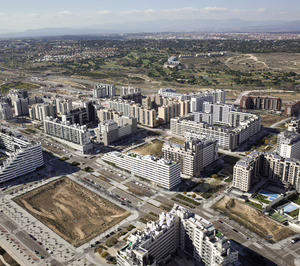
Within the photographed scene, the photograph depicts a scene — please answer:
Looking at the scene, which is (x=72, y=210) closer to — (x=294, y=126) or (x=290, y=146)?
(x=290, y=146)

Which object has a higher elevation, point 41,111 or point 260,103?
point 41,111

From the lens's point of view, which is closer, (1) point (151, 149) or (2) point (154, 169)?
(2) point (154, 169)

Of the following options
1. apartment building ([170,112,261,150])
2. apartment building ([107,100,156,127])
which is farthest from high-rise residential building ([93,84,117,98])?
apartment building ([170,112,261,150])

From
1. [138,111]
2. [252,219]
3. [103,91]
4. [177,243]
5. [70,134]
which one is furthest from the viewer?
[103,91]

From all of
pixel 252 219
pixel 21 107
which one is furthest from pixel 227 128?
pixel 21 107

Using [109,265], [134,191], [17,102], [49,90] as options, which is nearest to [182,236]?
[109,265]

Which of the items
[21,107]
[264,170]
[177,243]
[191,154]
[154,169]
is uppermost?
[191,154]

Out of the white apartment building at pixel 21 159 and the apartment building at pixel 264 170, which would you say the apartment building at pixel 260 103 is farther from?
the white apartment building at pixel 21 159
